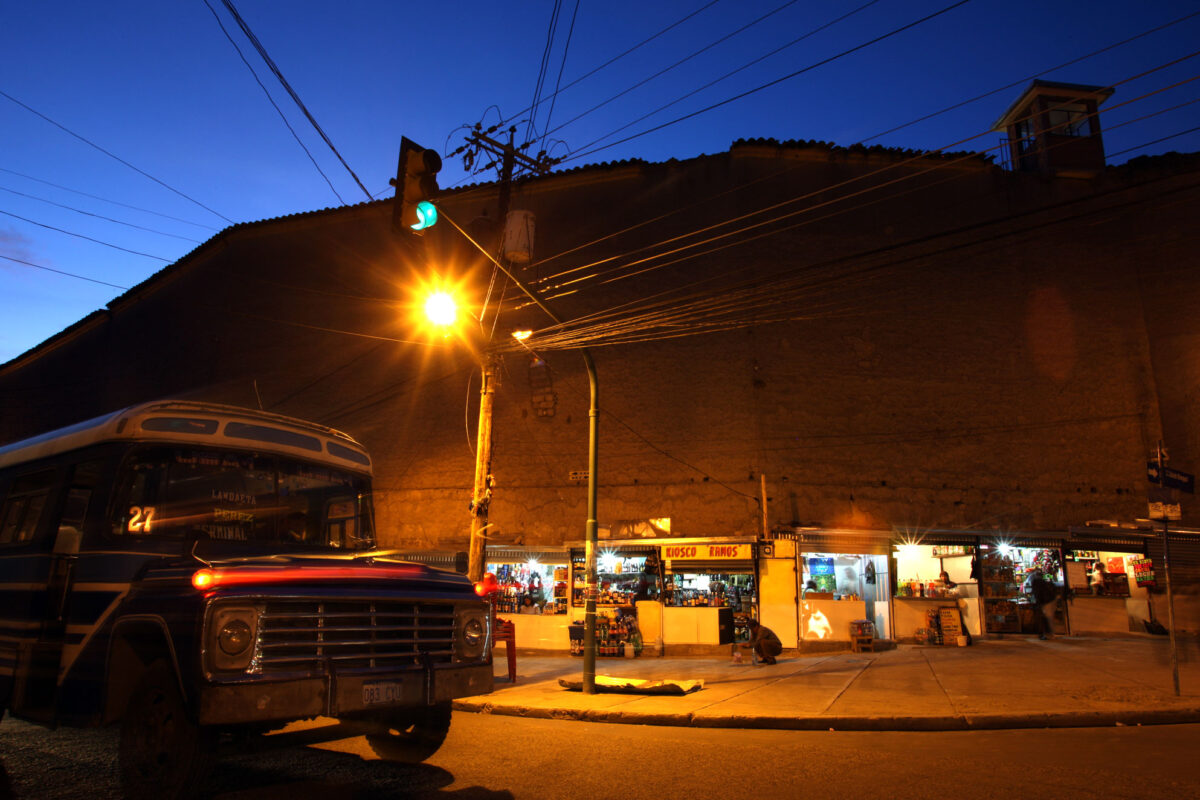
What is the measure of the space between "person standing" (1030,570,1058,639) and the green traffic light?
726 inches

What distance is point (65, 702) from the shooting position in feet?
17.9

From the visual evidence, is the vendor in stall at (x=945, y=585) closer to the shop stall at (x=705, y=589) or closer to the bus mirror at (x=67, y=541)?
the shop stall at (x=705, y=589)

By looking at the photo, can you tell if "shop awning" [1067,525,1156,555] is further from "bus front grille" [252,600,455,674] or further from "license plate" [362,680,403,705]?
"license plate" [362,680,403,705]

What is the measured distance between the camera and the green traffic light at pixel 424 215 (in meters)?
7.99

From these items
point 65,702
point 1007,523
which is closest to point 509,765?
point 65,702

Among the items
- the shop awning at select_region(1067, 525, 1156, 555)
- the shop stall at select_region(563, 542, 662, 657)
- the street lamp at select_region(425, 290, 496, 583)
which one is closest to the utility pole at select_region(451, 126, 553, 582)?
the street lamp at select_region(425, 290, 496, 583)

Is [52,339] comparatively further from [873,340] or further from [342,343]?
[873,340]

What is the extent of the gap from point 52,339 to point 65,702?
37.5 meters

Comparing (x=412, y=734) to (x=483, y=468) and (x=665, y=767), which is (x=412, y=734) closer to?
(x=665, y=767)

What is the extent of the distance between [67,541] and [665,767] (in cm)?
539

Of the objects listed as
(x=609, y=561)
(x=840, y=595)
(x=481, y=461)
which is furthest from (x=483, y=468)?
(x=840, y=595)

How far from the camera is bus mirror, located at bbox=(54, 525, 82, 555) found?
578cm

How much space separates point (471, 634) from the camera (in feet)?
19.0

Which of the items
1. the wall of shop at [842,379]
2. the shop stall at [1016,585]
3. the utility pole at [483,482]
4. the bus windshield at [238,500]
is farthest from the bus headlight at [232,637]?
the shop stall at [1016,585]
